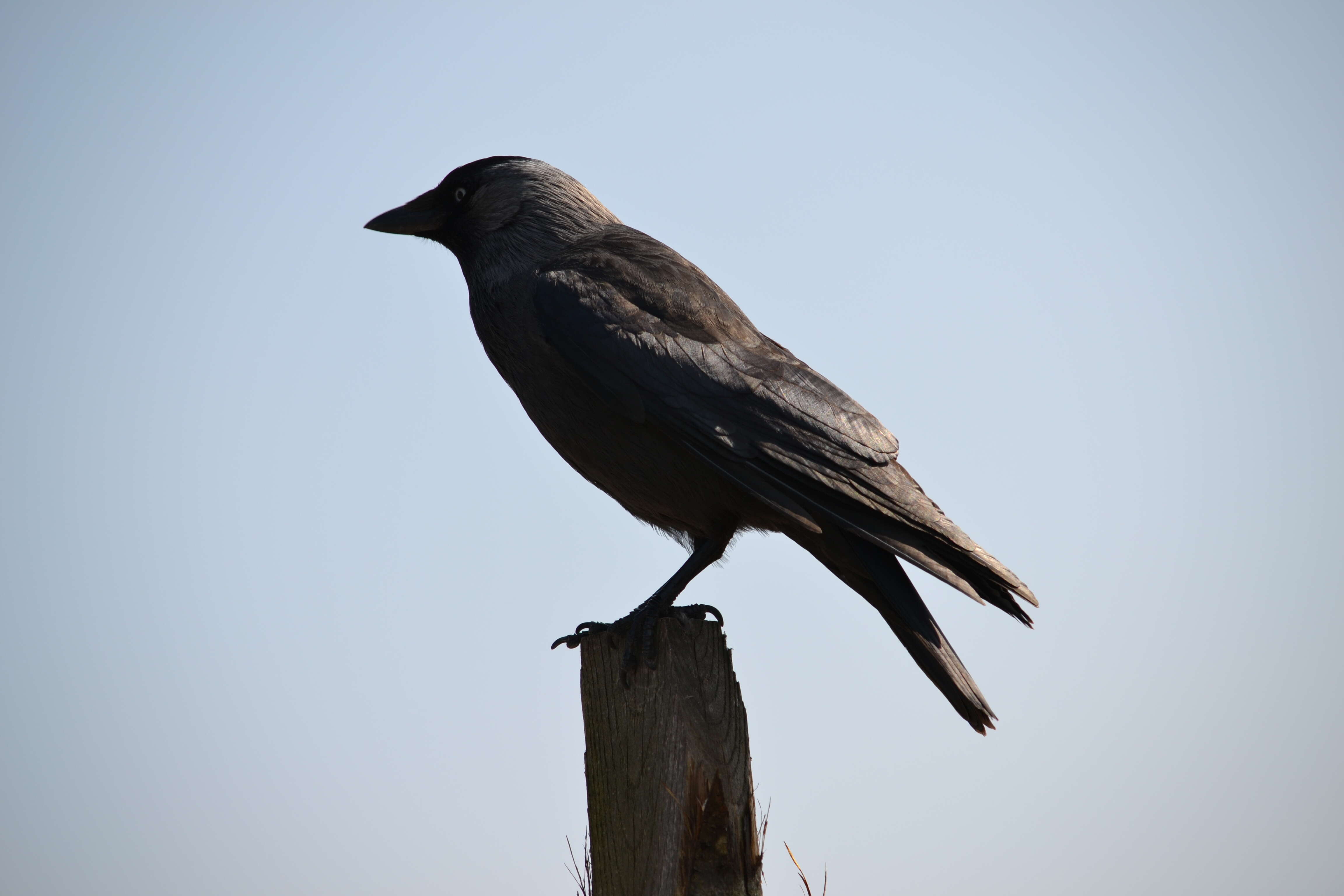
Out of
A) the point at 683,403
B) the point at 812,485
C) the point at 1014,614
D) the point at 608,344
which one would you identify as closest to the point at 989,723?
the point at 1014,614

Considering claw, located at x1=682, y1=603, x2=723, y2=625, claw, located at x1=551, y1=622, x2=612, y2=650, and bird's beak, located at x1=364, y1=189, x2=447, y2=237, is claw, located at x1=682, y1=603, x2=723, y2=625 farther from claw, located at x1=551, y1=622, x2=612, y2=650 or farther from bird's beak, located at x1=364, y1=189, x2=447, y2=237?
bird's beak, located at x1=364, y1=189, x2=447, y2=237

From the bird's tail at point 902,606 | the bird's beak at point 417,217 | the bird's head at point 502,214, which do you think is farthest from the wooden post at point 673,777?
the bird's beak at point 417,217

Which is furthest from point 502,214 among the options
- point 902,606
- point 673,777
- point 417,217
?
point 673,777

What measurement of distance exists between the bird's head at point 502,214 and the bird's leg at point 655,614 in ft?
4.61

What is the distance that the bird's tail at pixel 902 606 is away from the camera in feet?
10.5

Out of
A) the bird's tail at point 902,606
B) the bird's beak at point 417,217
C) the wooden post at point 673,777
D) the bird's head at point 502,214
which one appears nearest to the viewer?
the wooden post at point 673,777

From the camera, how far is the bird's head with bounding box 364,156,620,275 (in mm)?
4305

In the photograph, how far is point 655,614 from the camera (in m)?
3.21

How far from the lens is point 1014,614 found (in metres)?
3.18

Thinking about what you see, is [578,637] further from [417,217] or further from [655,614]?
[417,217]

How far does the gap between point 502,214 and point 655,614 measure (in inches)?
82.0

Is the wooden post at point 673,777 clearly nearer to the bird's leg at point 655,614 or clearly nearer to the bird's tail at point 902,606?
the bird's leg at point 655,614

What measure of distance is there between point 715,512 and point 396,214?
7.29 feet

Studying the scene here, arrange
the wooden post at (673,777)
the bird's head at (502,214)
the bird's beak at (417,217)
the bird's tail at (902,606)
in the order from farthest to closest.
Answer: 1. the bird's beak at (417,217)
2. the bird's head at (502,214)
3. the bird's tail at (902,606)
4. the wooden post at (673,777)
